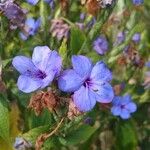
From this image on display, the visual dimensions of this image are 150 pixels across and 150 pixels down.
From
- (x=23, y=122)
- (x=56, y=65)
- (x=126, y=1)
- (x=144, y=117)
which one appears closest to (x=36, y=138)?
(x=56, y=65)

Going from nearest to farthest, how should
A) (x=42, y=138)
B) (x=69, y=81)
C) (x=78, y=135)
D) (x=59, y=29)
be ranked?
(x=69, y=81) → (x=42, y=138) → (x=78, y=135) → (x=59, y=29)

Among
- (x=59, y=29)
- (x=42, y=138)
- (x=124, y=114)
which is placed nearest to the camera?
(x=42, y=138)

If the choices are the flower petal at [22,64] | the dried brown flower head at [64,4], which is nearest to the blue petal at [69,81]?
the flower petal at [22,64]

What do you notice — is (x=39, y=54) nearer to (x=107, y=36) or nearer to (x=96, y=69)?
(x=96, y=69)

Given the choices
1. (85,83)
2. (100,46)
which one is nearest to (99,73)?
(85,83)

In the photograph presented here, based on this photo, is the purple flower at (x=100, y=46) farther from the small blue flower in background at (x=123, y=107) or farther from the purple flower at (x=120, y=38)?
the small blue flower in background at (x=123, y=107)

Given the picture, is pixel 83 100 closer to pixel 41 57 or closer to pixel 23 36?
pixel 41 57

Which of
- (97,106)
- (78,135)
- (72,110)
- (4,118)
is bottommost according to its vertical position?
(97,106)

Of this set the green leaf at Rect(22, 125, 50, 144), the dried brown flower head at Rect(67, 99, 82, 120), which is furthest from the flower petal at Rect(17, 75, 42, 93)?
the green leaf at Rect(22, 125, 50, 144)
